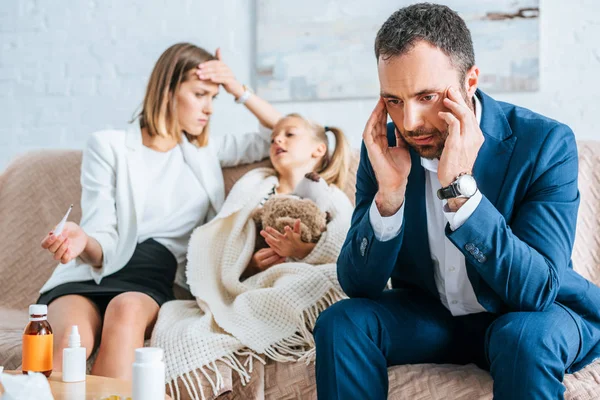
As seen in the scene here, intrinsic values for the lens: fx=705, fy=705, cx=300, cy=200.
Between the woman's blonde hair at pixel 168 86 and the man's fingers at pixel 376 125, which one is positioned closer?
the man's fingers at pixel 376 125

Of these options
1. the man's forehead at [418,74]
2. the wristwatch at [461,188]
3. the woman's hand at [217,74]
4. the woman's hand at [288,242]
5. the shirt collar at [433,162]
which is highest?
the woman's hand at [217,74]

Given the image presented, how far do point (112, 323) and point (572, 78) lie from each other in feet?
6.13

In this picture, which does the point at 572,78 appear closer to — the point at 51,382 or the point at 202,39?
the point at 202,39

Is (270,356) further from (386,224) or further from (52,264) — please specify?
(52,264)

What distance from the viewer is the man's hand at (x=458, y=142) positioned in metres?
1.26

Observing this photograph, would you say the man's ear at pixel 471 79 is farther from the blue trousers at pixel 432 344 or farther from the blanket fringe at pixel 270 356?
the blanket fringe at pixel 270 356

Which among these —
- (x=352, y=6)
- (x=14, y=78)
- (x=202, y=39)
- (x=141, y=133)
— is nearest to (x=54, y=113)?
(x=14, y=78)

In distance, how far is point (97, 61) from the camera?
3.08 meters

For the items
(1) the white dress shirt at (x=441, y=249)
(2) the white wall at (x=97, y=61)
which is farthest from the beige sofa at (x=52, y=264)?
(2) the white wall at (x=97, y=61)

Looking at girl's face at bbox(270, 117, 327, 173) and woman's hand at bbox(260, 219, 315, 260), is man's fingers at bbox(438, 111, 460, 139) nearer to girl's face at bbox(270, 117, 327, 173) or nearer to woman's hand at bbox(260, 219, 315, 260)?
woman's hand at bbox(260, 219, 315, 260)

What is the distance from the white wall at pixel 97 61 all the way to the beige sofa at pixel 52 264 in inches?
28.8

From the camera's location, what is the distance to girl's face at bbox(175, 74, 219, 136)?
2.16 metres

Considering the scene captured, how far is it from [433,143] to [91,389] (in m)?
0.76

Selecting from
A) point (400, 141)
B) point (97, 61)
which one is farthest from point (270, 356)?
point (97, 61)
